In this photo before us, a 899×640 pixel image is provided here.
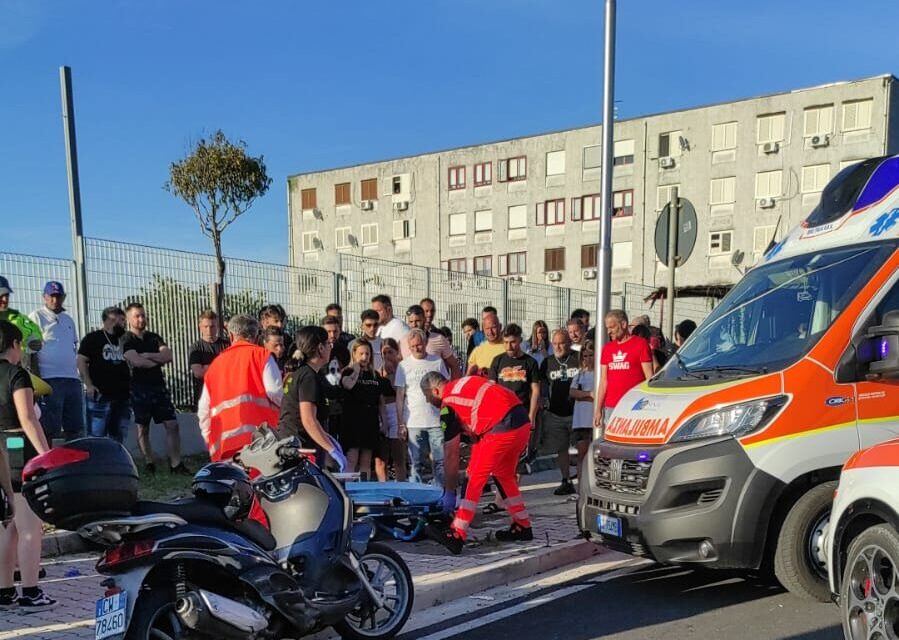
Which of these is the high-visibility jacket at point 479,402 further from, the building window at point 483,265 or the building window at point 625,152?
the building window at point 483,265

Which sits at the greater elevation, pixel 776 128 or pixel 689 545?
pixel 776 128

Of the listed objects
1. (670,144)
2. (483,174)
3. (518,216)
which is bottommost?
(518,216)

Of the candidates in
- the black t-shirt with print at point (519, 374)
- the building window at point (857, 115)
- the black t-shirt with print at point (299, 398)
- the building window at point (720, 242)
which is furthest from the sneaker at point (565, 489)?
the building window at point (720, 242)

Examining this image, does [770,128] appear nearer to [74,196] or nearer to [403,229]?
[403,229]

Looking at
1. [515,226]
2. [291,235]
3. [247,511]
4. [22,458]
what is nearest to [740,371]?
[247,511]

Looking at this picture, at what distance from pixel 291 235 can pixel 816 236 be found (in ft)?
178

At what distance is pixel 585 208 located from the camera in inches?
1869

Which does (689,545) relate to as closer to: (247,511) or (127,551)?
(247,511)

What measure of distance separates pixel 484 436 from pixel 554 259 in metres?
42.5

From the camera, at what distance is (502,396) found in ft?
23.4

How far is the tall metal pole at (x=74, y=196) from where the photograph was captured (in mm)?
9141

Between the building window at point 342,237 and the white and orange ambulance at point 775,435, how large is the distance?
50.9m

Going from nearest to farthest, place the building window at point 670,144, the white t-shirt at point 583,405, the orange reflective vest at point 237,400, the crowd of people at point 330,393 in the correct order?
the crowd of people at point 330,393 → the orange reflective vest at point 237,400 → the white t-shirt at point 583,405 → the building window at point 670,144

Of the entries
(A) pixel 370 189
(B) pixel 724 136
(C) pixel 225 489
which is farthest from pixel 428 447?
(A) pixel 370 189
